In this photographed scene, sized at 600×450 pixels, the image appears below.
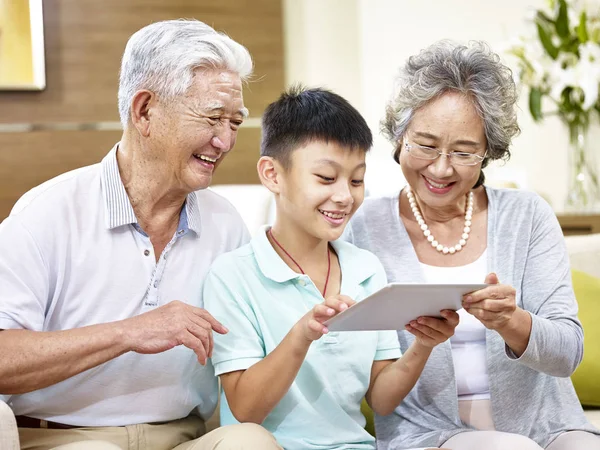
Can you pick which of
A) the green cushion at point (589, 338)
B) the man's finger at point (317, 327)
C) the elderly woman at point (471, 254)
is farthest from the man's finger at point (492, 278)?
the green cushion at point (589, 338)

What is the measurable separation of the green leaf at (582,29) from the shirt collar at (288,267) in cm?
251

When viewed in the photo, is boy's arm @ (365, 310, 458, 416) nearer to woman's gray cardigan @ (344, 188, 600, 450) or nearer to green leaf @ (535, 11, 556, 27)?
woman's gray cardigan @ (344, 188, 600, 450)

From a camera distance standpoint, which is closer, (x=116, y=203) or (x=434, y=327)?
(x=434, y=327)

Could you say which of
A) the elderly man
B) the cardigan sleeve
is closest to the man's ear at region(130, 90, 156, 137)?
the elderly man

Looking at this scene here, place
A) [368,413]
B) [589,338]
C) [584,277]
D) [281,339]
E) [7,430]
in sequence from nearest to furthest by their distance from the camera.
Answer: [7,430] < [281,339] < [368,413] < [589,338] < [584,277]

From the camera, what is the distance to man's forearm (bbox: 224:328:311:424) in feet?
5.41

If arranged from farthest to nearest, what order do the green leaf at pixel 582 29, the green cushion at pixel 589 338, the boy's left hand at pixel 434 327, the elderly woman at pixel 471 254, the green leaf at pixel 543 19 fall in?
the green leaf at pixel 543 19 < the green leaf at pixel 582 29 < the green cushion at pixel 589 338 < the elderly woman at pixel 471 254 < the boy's left hand at pixel 434 327

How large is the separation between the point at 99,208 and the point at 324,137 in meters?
0.51

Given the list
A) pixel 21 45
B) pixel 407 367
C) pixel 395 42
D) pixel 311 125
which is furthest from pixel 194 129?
pixel 395 42

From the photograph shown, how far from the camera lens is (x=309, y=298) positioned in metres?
1.86

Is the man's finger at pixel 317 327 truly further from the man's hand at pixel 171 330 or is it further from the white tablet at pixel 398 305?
the man's hand at pixel 171 330

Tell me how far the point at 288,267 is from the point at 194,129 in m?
0.36

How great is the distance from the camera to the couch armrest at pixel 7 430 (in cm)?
148

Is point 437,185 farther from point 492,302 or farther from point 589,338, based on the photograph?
point 589,338
